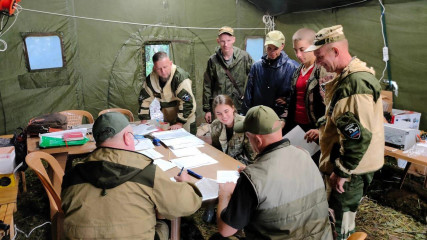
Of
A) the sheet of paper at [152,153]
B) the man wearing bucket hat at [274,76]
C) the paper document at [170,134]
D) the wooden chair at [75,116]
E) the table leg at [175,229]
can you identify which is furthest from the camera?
the wooden chair at [75,116]

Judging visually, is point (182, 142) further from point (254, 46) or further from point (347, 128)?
point (254, 46)

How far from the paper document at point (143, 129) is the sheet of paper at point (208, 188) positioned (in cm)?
138

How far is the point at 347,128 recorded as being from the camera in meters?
1.79

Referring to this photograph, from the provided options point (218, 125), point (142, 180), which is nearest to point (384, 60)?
point (218, 125)

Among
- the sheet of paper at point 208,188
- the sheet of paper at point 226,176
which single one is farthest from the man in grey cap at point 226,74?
the sheet of paper at point 208,188

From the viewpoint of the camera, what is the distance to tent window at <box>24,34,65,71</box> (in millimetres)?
4570

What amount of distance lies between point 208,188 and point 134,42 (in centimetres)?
412

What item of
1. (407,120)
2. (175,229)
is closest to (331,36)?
(175,229)

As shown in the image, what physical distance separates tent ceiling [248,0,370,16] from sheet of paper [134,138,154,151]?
12.3ft

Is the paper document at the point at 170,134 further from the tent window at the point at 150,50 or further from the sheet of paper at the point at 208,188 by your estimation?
the tent window at the point at 150,50

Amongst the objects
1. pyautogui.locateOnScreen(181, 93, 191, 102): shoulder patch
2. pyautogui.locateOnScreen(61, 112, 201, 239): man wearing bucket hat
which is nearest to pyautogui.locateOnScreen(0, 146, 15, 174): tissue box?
pyautogui.locateOnScreen(61, 112, 201, 239): man wearing bucket hat

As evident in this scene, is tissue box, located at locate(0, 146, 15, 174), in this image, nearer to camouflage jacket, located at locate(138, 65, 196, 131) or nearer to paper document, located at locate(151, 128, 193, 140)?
paper document, located at locate(151, 128, 193, 140)

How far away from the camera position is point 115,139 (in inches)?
60.7

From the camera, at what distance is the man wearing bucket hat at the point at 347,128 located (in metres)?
1.79
